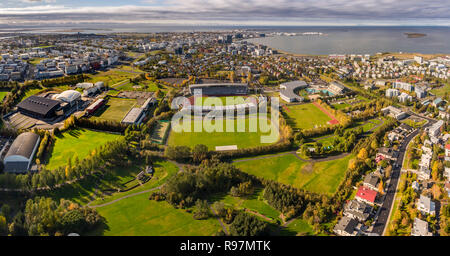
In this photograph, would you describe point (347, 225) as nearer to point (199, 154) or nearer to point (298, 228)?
point (298, 228)

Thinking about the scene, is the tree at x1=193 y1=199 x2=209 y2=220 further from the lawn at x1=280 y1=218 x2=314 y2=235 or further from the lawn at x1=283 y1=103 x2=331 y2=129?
the lawn at x1=283 y1=103 x2=331 y2=129

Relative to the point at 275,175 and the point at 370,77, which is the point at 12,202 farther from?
the point at 370,77

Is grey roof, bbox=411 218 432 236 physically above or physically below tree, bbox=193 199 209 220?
below

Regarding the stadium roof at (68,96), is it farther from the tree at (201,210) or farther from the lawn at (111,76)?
the tree at (201,210)

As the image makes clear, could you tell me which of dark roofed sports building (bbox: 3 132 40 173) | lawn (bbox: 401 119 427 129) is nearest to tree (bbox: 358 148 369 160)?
lawn (bbox: 401 119 427 129)

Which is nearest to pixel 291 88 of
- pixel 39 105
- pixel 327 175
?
pixel 327 175

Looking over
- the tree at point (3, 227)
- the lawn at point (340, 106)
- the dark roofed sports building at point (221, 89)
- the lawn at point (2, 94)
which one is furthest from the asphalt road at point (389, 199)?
the lawn at point (2, 94)
